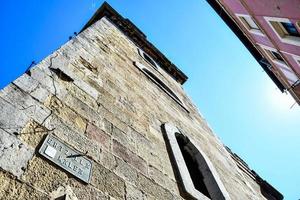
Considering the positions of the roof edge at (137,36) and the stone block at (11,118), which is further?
the roof edge at (137,36)

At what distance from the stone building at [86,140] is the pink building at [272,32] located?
5.57 meters

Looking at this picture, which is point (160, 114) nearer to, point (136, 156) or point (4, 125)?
point (136, 156)

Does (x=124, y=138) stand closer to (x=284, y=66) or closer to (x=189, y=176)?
(x=189, y=176)

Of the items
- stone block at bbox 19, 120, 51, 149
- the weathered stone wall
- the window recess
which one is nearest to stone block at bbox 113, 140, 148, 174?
the weathered stone wall

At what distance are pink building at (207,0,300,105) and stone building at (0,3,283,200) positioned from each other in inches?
219

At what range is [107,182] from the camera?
1.61 m

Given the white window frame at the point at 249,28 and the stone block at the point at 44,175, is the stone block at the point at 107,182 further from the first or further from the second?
the white window frame at the point at 249,28

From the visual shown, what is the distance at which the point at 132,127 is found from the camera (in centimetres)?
243

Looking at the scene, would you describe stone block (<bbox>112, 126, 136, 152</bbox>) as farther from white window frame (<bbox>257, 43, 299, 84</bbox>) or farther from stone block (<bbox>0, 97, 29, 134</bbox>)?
white window frame (<bbox>257, 43, 299, 84</bbox>)

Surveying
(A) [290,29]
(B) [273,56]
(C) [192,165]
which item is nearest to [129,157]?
(C) [192,165]

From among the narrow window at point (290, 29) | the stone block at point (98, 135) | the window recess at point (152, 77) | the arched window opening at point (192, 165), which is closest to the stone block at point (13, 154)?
the stone block at point (98, 135)

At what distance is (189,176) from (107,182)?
1.16 meters

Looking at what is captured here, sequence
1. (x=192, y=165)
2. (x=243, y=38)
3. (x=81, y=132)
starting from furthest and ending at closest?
(x=243, y=38)
(x=192, y=165)
(x=81, y=132)

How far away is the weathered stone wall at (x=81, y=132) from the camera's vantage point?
4.31ft
